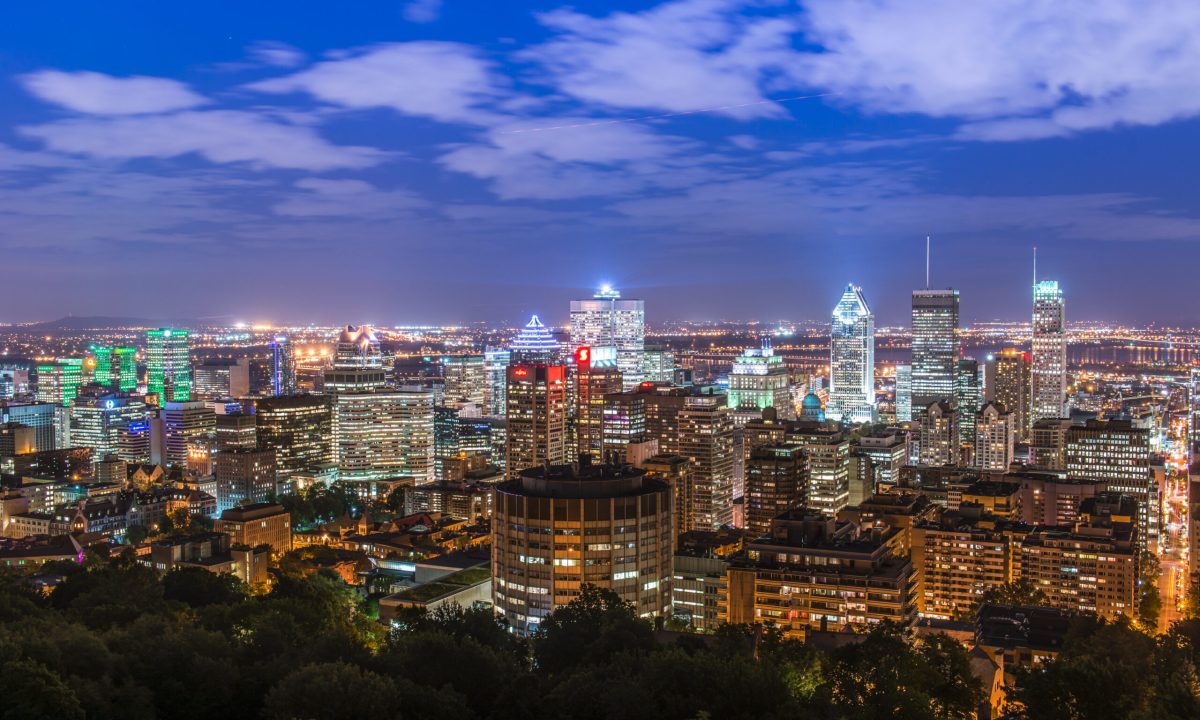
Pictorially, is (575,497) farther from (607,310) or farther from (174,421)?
(607,310)

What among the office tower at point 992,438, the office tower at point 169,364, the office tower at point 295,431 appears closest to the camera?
the office tower at point 295,431

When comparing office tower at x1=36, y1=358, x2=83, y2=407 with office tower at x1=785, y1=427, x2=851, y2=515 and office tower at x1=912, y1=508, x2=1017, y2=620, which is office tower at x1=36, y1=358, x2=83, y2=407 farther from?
office tower at x1=912, y1=508, x2=1017, y2=620

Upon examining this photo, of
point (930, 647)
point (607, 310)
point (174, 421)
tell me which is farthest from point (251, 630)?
point (607, 310)

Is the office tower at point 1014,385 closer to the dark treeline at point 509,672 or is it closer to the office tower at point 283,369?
the office tower at point 283,369

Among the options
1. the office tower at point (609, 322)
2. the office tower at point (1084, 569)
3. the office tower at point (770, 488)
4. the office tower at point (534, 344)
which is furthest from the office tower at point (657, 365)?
the office tower at point (1084, 569)

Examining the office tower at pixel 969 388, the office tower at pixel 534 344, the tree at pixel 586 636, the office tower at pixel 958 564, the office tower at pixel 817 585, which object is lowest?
the office tower at pixel 958 564

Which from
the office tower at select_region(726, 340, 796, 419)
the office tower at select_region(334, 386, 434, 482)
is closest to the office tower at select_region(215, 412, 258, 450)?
the office tower at select_region(334, 386, 434, 482)
